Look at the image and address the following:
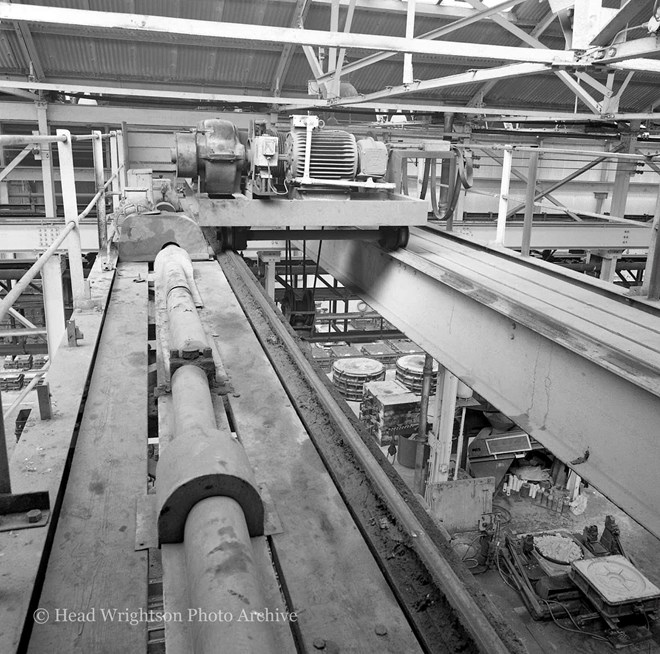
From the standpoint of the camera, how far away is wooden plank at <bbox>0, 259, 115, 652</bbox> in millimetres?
1384

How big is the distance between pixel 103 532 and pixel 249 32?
3.51 meters

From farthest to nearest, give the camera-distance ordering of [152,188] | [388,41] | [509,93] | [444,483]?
[509,93] < [444,483] < [152,188] < [388,41]

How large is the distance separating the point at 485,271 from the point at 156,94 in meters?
7.46

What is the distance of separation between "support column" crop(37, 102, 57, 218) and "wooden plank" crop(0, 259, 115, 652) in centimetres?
779

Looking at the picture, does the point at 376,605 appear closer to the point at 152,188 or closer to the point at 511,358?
the point at 511,358

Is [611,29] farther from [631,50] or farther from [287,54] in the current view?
[287,54]

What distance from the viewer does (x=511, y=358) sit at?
3742mm

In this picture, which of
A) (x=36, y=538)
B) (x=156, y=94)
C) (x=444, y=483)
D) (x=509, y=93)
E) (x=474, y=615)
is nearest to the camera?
(x=474, y=615)

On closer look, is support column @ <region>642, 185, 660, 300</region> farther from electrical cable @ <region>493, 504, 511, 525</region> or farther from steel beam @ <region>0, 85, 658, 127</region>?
steel beam @ <region>0, 85, 658, 127</region>

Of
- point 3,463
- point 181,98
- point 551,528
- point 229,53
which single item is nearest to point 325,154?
point 3,463

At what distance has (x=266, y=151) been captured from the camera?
5109 millimetres

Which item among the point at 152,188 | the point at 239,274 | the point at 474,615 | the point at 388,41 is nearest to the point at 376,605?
the point at 474,615

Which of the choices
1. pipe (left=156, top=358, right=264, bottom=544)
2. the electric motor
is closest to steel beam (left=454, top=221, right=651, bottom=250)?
the electric motor

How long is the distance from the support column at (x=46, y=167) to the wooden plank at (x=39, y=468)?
25.6 ft
